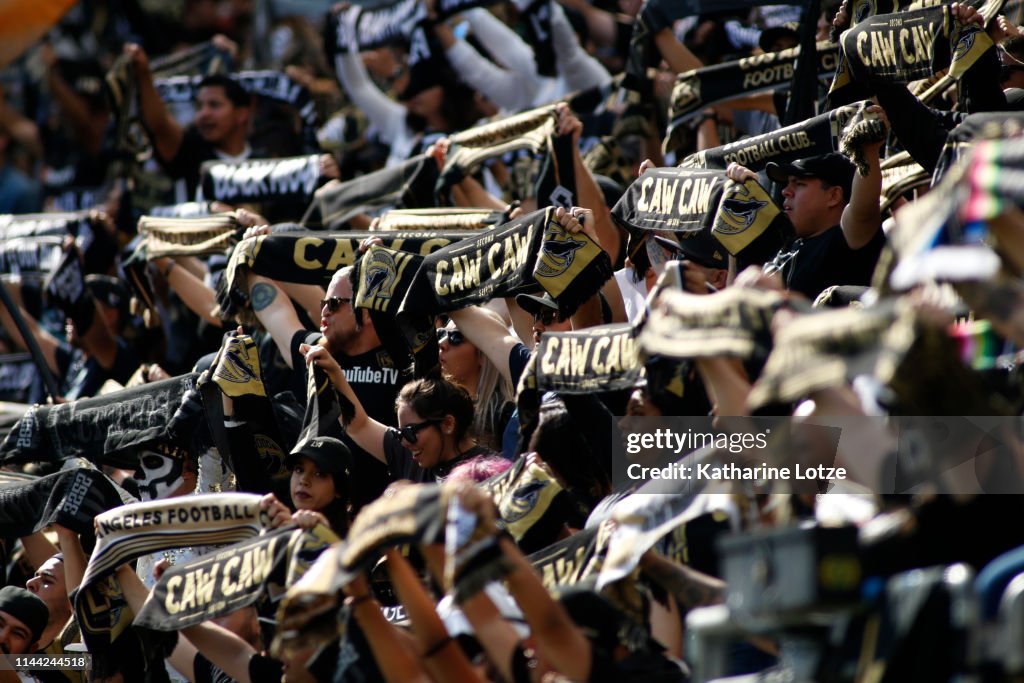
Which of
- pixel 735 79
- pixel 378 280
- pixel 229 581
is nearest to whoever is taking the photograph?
pixel 229 581

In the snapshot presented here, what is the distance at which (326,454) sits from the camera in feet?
17.6

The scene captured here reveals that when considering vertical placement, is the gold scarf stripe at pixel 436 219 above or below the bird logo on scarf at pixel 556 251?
below

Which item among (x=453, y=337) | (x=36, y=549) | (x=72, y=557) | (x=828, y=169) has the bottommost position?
(x=36, y=549)

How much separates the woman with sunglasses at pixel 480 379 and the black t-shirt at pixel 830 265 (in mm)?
1118

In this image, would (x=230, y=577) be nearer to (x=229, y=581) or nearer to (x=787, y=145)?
(x=229, y=581)

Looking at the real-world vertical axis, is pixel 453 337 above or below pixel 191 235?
above

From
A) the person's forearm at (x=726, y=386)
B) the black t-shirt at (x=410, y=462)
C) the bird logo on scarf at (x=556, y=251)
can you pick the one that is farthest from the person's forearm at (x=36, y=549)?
the person's forearm at (x=726, y=386)

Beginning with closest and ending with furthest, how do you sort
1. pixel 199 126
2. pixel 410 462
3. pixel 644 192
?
pixel 410 462 < pixel 644 192 < pixel 199 126

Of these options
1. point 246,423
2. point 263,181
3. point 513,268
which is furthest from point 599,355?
point 263,181

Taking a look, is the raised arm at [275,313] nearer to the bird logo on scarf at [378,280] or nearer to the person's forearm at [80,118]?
the bird logo on scarf at [378,280]

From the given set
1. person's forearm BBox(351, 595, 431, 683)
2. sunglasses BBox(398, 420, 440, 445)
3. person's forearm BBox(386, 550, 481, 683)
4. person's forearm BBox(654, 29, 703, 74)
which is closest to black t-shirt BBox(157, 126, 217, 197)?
person's forearm BBox(654, 29, 703, 74)

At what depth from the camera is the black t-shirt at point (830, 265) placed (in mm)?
5195

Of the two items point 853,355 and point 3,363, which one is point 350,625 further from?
point 3,363

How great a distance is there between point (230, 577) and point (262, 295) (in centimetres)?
224
